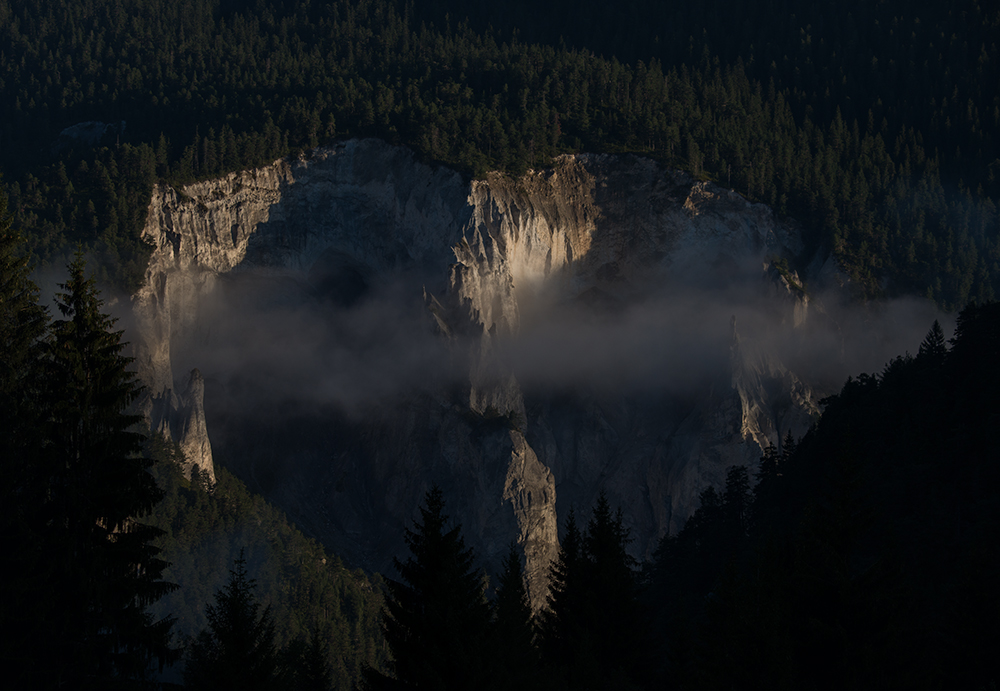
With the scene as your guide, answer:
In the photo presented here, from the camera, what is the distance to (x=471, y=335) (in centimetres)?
10325

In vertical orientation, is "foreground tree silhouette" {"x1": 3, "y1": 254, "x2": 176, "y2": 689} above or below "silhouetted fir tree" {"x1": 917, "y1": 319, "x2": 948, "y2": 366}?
below

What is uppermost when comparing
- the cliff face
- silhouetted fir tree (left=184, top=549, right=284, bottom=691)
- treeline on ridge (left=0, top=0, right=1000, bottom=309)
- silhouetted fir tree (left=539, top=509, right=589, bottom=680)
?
treeline on ridge (left=0, top=0, right=1000, bottom=309)

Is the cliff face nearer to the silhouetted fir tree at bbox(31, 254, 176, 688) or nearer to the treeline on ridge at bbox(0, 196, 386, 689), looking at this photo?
the treeline on ridge at bbox(0, 196, 386, 689)

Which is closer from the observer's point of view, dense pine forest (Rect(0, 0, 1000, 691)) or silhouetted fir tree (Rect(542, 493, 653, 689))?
dense pine forest (Rect(0, 0, 1000, 691))

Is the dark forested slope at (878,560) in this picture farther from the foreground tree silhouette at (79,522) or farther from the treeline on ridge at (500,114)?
the treeline on ridge at (500,114)

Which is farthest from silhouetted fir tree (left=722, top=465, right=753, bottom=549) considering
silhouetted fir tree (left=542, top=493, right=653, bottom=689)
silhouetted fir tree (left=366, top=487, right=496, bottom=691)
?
silhouetted fir tree (left=366, top=487, right=496, bottom=691)

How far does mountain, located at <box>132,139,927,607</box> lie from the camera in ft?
330

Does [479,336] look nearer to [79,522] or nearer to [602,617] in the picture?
[602,617]

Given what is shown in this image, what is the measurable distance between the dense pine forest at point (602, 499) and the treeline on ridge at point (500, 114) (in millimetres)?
496

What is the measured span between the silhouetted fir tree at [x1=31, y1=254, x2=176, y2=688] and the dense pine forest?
71 millimetres

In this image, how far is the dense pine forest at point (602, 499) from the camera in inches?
977

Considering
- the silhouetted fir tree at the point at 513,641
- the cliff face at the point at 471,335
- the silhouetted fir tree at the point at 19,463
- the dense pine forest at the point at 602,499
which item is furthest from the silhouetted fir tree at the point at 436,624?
the cliff face at the point at 471,335

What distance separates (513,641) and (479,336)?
71355 millimetres

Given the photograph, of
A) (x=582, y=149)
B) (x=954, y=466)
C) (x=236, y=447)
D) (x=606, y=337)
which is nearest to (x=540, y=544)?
(x=606, y=337)
